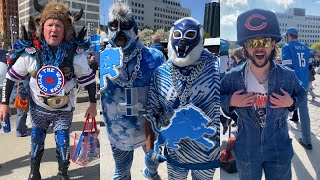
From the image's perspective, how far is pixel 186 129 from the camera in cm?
135

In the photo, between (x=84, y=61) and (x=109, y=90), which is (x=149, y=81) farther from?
(x=84, y=61)

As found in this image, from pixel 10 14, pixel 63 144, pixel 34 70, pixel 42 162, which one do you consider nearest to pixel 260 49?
pixel 34 70

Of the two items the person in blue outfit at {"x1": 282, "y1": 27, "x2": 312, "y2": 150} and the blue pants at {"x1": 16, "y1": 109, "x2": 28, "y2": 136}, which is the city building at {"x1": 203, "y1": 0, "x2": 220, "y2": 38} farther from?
the blue pants at {"x1": 16, "y1": 109, "x2": 28, "y2": 136}

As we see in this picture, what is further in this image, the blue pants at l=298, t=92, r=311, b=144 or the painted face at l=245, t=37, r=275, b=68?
the blue pants at l=298, t=92, r=311, b=144

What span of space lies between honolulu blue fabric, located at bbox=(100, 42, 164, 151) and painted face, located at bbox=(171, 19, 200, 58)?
0.18m

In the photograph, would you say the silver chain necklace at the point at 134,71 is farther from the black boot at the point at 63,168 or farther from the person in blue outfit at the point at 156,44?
the black boot at the point at 63,168

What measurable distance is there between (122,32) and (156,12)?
7.5 inches

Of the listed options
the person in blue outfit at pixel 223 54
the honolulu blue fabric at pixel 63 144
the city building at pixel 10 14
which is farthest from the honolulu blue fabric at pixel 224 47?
the city building at pixel 10 14

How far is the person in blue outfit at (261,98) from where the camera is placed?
1.28 m

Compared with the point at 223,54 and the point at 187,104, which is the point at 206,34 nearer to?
the point at 223,54

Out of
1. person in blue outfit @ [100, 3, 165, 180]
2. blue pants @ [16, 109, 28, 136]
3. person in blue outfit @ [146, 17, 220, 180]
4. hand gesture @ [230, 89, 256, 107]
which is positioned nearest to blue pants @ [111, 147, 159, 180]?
person in blue outfit @ [100, 3, 165, 180]

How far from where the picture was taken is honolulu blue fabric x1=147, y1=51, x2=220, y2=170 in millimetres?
1349

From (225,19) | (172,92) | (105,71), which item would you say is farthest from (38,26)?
(225,19)

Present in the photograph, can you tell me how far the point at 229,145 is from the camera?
1.47 metres
